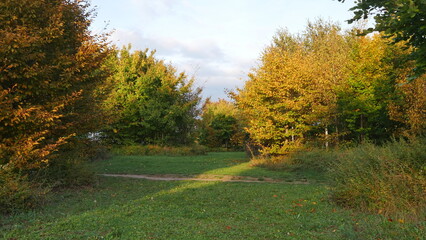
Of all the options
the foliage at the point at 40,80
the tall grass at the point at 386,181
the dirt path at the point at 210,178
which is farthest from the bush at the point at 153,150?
the tall grass at the point at 386,181

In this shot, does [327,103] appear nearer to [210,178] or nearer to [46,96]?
[210,178]

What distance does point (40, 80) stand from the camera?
32.6 ft

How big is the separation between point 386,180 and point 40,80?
30.6 feet

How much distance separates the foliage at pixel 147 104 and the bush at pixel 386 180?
26037 mm

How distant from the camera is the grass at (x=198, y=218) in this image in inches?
227

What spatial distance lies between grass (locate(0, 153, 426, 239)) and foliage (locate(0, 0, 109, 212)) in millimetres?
1487

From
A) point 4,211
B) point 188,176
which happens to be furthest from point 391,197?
point 188,176

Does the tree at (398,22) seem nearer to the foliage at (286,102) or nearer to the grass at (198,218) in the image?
the grass at (198,218)

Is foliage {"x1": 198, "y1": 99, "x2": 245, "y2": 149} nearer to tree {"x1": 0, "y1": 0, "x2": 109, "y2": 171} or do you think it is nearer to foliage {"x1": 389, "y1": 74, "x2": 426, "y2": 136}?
foliage {"x1": 389, "y1": 74, "x2": 426, "y2": 136}

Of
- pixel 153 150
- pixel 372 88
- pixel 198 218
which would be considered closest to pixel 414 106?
pixel 372 88

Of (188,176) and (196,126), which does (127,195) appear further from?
(196,126)

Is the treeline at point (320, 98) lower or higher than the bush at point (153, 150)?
higher

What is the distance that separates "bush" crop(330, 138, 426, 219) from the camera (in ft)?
23.6

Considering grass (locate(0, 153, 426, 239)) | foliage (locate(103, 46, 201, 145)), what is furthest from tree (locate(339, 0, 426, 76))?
foliage (locate(103, 46, 201, 145))
